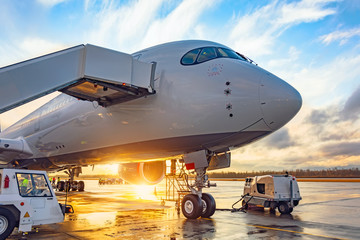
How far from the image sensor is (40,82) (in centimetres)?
639

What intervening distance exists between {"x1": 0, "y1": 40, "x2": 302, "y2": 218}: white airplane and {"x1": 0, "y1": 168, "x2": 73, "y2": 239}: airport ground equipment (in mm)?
1638

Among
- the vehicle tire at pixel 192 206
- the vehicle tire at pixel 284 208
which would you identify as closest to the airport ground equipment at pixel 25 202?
the vehicle tire at pixel 192 206

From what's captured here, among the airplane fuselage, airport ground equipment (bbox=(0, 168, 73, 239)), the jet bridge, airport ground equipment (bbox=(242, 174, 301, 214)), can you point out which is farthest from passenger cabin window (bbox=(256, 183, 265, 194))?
airport ground equipment (bbox=(0, 168, 73, 239))

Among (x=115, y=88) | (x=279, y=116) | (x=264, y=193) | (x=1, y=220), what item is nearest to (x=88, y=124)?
(x=115, y=88)

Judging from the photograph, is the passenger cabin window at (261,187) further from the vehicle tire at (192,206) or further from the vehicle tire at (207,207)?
the vehicle tire at (192,206)

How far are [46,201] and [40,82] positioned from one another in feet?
8.50

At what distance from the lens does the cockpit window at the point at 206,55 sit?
791 centimetres

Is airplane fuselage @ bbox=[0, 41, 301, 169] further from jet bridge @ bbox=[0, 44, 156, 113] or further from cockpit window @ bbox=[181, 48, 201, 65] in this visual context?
jet bridge @ bbox=[0, 44, 156, 113]

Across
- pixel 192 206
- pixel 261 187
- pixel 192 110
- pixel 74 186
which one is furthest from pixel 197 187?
pixel 74 186

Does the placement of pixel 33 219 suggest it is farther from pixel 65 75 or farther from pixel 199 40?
pixel 199 40

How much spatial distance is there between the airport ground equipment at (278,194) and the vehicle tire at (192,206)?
4.08 meters

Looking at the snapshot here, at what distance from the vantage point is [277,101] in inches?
275

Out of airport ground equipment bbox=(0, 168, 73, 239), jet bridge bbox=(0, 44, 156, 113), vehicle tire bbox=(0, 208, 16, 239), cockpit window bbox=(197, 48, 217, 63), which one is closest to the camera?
vehicle tire bbox=(0, 208, 16, 239)

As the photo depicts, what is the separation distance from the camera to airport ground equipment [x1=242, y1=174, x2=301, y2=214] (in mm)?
11547
